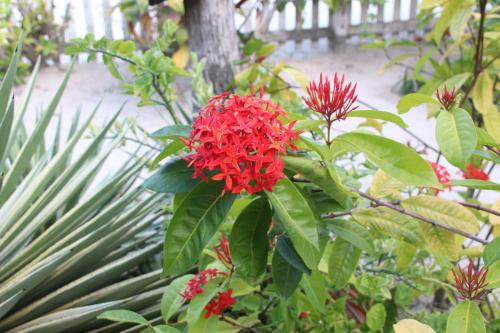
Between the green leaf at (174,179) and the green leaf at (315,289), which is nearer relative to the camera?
the green leaf at (174,179)

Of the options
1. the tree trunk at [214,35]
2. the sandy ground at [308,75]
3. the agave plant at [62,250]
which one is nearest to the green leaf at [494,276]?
the agave plant at [62,250]

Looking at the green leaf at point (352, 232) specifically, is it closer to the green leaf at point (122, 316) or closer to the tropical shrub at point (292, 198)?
the tropical shrub at point (292, 198)

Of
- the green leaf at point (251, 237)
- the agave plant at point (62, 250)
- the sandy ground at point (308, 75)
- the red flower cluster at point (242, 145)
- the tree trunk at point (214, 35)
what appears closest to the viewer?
the red flower cluster at point (242, 145)

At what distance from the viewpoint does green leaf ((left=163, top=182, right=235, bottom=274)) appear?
Result: 2.18 ft

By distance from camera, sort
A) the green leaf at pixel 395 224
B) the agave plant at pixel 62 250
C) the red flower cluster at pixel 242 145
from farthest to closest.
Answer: the agave plant at pixel 62 250, the green leaf at pixel 395 224, the red flower cluster at pixel 242 145

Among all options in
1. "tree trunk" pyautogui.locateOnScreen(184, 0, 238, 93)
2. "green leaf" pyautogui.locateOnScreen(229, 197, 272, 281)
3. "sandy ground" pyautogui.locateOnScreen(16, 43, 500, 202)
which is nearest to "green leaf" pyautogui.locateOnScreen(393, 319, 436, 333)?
"green leaf" pyautogui.locateOnScreen(229, 197, 272, 281)

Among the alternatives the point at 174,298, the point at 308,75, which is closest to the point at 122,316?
the point at 174,298

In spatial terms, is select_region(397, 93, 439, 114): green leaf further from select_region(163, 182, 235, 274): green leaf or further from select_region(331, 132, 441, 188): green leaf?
select_region(163, 182, 235, 274): green leaf

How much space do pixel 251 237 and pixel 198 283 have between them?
202mm

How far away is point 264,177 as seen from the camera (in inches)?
24.5

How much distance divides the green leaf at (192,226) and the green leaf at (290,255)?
125mm

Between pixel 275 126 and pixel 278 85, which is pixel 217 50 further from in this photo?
pixel 275 126

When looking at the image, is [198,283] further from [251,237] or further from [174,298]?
[251,237]

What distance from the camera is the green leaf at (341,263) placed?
3.01 ft
